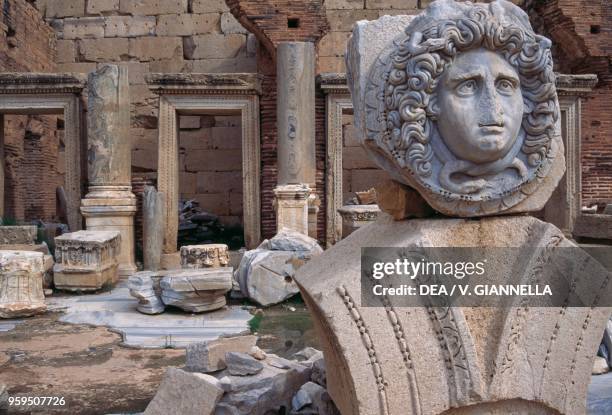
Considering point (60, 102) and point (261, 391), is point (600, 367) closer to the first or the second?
point (261, 391)

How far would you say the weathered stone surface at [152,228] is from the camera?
9.33 m

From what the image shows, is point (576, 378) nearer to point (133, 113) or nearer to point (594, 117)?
point (594, 117)

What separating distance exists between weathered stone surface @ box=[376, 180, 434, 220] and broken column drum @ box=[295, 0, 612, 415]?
0.28ft

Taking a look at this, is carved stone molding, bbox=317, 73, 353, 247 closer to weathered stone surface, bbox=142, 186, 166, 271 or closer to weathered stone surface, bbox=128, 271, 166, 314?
weathered stone surface, bbox=142, 186, 166, 271

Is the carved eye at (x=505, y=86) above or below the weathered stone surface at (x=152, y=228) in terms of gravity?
above

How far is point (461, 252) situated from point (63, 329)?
502 centimetres

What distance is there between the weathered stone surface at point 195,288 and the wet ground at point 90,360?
607mm

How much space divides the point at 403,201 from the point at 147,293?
474cm

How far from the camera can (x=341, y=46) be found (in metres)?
13.7

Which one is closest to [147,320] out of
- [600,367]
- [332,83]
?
[600,367]

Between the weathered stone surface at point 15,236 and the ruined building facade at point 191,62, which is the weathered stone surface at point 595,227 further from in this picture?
the weathered stone surface at point 15,236

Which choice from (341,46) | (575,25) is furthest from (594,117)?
(341,46)

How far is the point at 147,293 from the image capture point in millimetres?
6555

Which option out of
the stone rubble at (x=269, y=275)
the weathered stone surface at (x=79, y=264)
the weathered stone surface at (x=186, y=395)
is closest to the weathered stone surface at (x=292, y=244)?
the stone rubble at (x=269, y=275)
